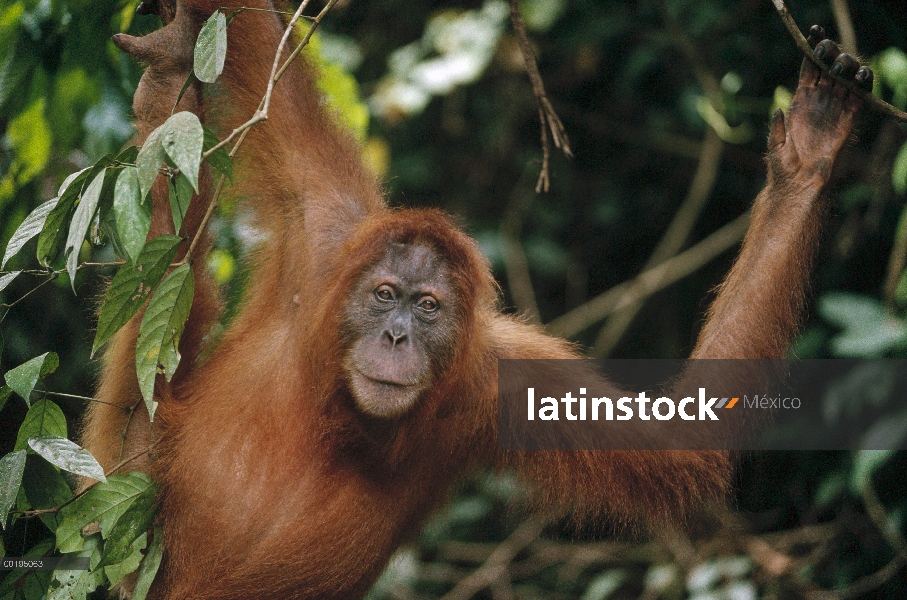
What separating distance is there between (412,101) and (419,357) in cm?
348

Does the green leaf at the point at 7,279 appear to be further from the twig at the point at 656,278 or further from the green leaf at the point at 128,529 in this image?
the twig at the point at 656,278

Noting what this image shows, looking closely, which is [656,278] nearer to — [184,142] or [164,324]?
[164,324]

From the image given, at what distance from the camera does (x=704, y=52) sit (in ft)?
21.7

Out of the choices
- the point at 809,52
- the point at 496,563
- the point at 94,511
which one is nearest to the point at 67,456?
the point at 94,511

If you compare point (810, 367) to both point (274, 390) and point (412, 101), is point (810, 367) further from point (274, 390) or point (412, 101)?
point (274, 390)

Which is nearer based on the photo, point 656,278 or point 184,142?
point 184,142

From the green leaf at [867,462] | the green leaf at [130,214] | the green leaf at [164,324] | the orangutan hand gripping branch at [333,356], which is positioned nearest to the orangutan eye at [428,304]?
the orangutan hand gripping branch at [333,356]

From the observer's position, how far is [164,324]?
2.24 meters

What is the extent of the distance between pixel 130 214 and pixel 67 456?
2.08 feet

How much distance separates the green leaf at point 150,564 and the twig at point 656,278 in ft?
13.3

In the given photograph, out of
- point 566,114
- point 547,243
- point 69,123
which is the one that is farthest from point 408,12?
point 69,123

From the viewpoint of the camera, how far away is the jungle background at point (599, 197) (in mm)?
3588

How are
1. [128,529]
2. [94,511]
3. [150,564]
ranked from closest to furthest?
[94,511] < [128,529] < [150,564]

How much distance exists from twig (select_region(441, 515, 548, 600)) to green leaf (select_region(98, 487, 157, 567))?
3841mm
